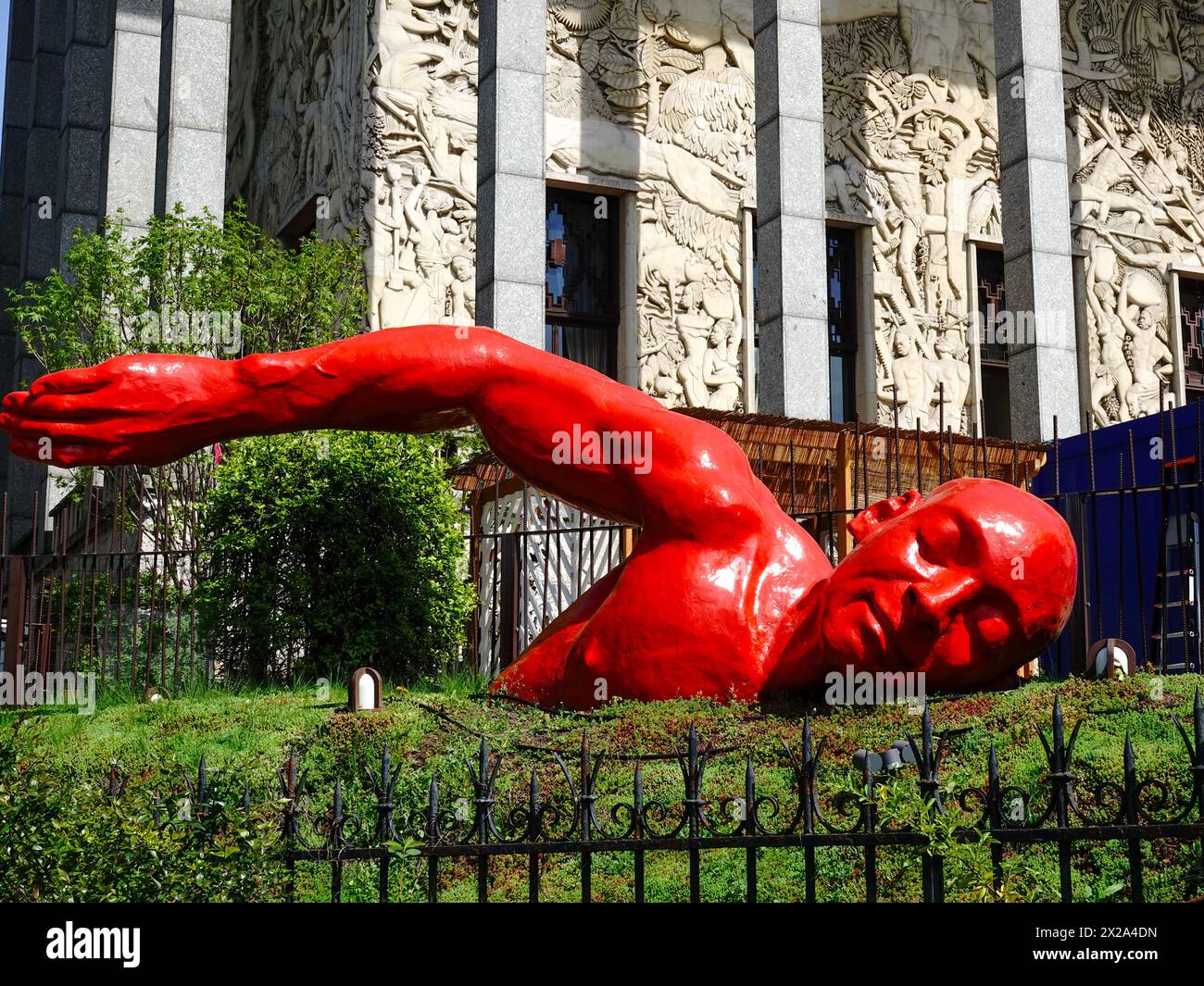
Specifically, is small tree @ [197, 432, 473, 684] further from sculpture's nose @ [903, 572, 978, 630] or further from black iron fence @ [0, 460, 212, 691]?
sculpture's nose @ [903, 572, 978, 630]

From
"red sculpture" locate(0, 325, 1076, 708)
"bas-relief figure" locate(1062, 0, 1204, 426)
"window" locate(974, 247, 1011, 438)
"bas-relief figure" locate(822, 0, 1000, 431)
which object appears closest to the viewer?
"red sculpture" locate(0, 325, 1076, 708)

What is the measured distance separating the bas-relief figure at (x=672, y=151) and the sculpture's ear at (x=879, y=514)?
33.4 feet

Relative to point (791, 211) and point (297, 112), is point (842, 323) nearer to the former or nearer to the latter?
point (791, 211)

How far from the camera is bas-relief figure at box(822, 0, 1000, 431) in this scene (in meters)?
19.6

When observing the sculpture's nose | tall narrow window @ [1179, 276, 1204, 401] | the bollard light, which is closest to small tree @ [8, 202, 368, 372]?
the bollard light

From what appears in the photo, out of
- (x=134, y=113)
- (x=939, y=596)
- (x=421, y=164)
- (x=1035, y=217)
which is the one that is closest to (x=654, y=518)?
(x=939, y=596)

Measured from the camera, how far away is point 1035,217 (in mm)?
17234

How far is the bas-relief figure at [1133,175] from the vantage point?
809 inches

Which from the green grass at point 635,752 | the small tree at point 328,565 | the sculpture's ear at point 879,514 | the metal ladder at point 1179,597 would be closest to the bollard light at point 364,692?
the green grass at point 635,752

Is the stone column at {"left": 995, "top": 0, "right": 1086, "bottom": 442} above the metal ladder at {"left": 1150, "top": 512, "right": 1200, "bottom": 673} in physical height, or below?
above

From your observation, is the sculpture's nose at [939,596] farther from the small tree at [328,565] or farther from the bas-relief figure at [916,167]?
the bas-relief figure at [916,167]

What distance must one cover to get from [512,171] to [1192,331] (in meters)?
10.8

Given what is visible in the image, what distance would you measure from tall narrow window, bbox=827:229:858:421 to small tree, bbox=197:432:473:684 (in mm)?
9637

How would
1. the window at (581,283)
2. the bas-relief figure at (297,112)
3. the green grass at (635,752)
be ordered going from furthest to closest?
the window at (581,283)
the bas-relief figure at (297,112)
the green grass at (635,752)
